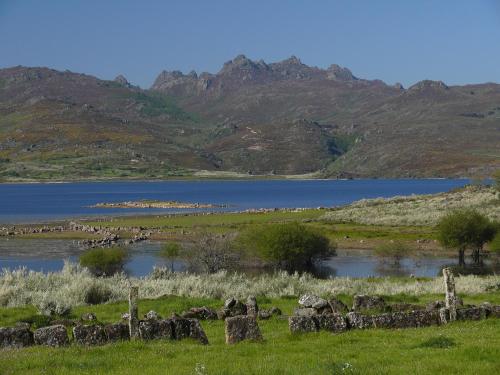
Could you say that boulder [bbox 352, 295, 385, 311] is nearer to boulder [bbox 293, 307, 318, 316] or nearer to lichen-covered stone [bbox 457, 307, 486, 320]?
lichen-covered stone [bbox 457, 307, 486, 320]

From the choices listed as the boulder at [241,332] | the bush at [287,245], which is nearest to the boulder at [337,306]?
the boulder at [241,332]

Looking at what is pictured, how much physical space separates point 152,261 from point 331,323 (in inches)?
1825

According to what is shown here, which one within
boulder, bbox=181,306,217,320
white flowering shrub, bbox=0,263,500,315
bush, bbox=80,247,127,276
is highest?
boulder, bbox=181,306,217,320

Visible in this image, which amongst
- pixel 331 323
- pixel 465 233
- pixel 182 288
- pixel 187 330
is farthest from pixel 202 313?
pixel 465 233

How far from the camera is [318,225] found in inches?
3403

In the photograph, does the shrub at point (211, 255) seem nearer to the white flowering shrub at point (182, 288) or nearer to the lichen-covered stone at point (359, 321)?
the white flowering shrub at point (182, 288)

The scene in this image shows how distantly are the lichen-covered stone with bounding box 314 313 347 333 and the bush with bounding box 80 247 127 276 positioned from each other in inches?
1494

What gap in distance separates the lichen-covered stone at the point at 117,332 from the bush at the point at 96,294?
12950mm

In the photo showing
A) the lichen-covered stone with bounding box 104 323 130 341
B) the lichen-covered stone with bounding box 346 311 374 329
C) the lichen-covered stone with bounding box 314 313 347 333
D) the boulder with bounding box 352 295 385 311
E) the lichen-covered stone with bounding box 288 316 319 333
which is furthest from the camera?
the boulder with bounding box 352 295 385 311

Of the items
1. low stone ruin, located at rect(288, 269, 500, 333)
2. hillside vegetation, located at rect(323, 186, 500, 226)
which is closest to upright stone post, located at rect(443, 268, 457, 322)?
low stone ruin, located at rect(288, 269, 500, 333)

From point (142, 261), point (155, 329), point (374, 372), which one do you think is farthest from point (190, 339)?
point (142, 261)

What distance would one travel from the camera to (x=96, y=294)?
29.1m

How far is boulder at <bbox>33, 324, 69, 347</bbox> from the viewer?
15.8 meters

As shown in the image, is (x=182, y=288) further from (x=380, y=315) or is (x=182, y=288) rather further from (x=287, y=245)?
(x=287, y=245)
